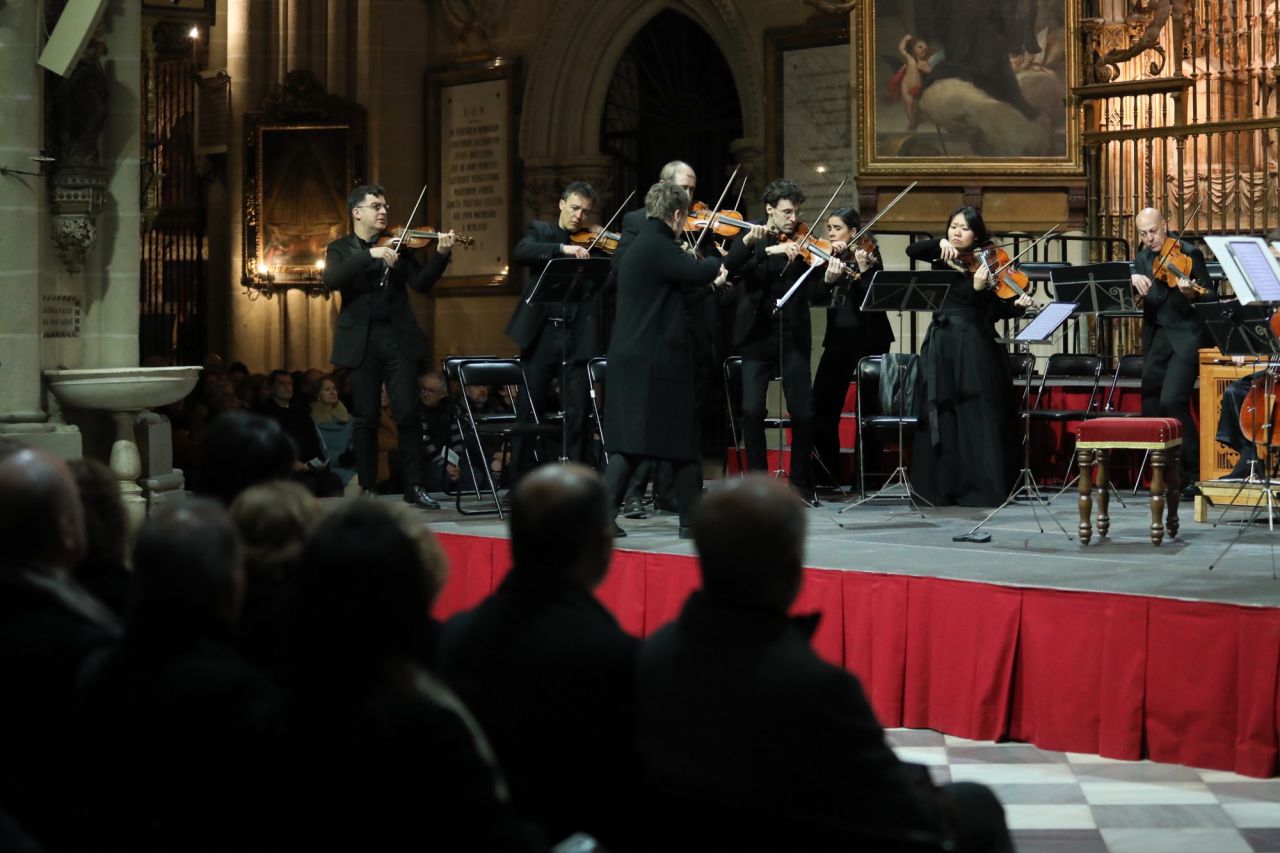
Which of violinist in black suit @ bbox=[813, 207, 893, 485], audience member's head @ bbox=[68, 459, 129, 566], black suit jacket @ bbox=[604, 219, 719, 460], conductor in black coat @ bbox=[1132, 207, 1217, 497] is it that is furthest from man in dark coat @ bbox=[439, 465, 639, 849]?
conductor in black coat @ bbox=[1132, 207, 1217, 497]

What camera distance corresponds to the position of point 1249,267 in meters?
6.64

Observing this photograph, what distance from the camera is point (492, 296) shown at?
50.3 ft

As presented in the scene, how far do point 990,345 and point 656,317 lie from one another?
2467mm

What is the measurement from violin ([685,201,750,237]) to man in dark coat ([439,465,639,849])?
551cm

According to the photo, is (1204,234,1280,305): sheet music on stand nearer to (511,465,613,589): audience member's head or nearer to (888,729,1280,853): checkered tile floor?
(888,729,1280,853): checkered tile floor

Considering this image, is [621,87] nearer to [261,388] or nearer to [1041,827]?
[261,388]

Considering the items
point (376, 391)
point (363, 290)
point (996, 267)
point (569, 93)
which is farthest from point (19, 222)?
point (569, 93)

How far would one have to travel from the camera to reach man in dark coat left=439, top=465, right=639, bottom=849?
2793mm

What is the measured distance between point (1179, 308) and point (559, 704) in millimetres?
7652

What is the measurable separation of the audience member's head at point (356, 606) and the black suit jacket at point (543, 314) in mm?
6634

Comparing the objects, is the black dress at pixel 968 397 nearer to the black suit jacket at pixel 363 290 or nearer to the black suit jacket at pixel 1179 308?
the black suit jacket at pixel 1179 308

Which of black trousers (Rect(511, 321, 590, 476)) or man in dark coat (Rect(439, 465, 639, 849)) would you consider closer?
man in dark coat (Rect(439, 465, 639, 849))

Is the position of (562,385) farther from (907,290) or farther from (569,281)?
(907,290)

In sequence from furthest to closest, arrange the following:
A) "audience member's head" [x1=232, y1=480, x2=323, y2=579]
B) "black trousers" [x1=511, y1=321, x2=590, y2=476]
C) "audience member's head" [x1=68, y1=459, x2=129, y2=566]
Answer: "black trousers" [x1=511, y1=321, x2=590, y2=476] → "audience member's head" [x1=68, y1=459, x2=129, y2=566] → "audience member's head" [x1=232, y1=480, x2=323, y2=579]
